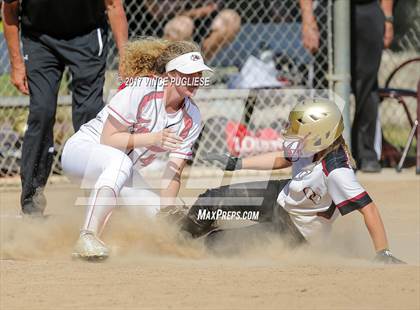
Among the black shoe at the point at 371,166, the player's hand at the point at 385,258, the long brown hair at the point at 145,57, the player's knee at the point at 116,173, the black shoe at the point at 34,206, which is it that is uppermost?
the long brown hair at the point at 145,57

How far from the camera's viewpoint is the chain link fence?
9.22 m

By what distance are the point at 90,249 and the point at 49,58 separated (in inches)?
80.7

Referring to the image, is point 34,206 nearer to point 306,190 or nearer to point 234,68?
point 306,190

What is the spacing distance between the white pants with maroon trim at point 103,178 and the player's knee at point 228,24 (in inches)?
138

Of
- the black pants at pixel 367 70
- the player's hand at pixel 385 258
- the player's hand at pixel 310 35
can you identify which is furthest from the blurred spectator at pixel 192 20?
the player's hand at pixel 385 258

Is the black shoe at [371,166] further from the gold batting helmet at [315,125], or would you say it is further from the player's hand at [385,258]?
the player's hand at [385,258]

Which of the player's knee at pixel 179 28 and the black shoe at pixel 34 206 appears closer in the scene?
the black shoe at pixel 34 206

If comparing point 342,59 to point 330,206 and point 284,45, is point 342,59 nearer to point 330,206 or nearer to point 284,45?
point 284,45

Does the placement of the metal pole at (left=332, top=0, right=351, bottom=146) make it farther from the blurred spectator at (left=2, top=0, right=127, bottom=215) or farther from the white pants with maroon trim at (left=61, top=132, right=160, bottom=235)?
the white pants with maroon trim at (left=61, top=132, right=160, bottom=235)

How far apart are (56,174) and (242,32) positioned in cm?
240

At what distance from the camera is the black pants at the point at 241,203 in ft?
19.8

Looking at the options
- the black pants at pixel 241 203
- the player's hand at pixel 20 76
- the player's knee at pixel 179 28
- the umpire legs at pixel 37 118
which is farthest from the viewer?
the player's knee at pixel 179 28

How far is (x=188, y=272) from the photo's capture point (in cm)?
515

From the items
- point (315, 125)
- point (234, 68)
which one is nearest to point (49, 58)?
point (315, 125)
